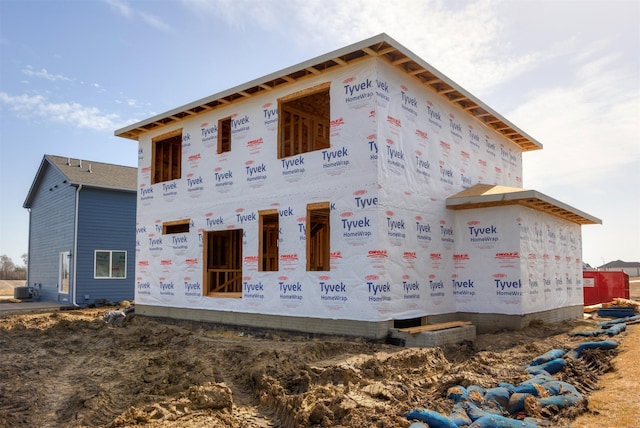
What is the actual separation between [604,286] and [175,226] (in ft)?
58.5

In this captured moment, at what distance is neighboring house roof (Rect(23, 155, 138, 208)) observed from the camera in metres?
22.1

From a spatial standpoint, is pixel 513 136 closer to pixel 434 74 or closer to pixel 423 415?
pixel 434 74

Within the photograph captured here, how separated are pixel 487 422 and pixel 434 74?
28.0 feet

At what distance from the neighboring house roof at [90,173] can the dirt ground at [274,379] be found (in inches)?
454

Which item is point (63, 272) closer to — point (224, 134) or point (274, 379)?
point (224, 134)

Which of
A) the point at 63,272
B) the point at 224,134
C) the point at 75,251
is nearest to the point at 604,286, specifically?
the point at 224,134

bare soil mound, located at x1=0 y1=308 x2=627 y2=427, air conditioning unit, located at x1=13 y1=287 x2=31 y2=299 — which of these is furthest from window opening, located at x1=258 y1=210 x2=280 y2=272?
air conditioning unit, located at x1=13 y1=287 x2=31 y2=299

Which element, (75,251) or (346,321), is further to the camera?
(75,251)

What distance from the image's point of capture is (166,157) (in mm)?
17094

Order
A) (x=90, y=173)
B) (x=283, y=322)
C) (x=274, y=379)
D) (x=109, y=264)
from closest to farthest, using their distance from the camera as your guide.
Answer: (x=274, y=379), (x=283, y=322), (x=109, y=264), (x=90, y=173)

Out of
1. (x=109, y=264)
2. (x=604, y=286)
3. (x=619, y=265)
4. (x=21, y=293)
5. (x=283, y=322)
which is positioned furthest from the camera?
(x=619, y=265)

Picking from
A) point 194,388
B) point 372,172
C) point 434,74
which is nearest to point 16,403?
point 194,388

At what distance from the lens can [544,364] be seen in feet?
25.7

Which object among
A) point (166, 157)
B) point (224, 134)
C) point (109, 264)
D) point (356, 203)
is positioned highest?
point (224, 134)
